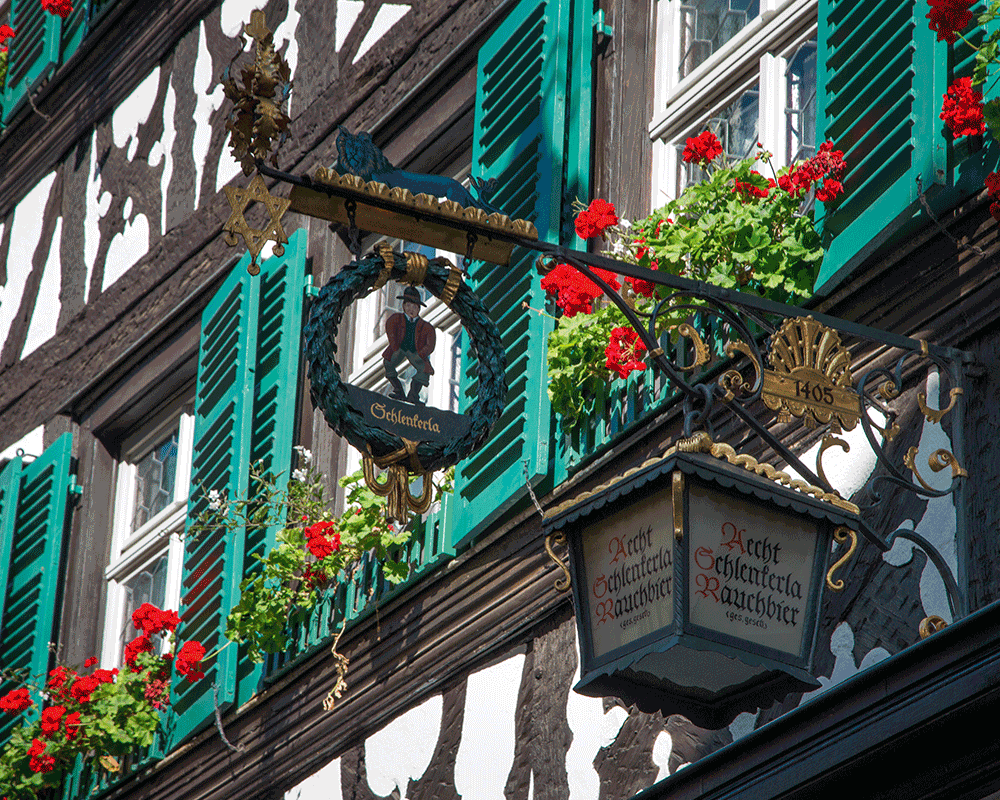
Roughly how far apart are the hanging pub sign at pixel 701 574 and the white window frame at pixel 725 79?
190 cm

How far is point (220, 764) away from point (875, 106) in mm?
3927

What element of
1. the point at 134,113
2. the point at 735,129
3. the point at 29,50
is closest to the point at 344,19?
the point at 134,113

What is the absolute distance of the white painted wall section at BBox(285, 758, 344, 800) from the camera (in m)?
6.86

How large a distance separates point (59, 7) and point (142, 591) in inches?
151

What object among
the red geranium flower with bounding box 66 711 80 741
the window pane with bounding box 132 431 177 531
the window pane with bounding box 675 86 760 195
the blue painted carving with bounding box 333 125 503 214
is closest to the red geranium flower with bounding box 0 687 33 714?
the red geranium flower with bounding box 66 711 80 741

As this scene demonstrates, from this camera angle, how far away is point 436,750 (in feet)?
21.0

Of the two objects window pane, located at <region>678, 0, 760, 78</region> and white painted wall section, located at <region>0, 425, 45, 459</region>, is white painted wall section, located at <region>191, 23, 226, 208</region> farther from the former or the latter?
window pane, located at <region>678, 0, 760, 78</region>

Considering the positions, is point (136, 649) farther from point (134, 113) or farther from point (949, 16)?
point (949, 16)

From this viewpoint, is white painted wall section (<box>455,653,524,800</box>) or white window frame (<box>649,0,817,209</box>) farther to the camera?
white painted wall section (<box>455,653,524,800</box>)

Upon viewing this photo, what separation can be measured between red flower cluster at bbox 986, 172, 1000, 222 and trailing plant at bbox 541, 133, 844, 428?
0.65 m

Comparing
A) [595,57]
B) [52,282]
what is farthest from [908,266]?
[52,282]

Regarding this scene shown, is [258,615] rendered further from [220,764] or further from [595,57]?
[595,57]

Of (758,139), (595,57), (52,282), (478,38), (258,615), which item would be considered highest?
(52,282)

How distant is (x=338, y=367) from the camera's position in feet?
14.8
